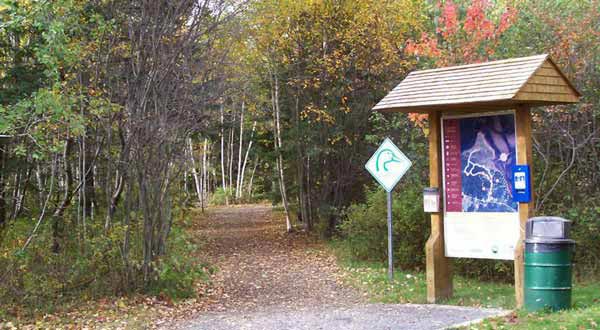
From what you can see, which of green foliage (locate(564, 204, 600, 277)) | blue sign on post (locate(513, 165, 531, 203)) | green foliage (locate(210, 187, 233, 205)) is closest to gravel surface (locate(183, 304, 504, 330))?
blue sign on post (locate(513, 165, 531, 203))

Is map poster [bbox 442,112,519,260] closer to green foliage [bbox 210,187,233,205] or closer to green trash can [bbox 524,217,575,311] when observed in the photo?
green trash can [bbox 524,217,575,311]

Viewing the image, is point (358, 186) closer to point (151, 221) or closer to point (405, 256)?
point (405, 256)

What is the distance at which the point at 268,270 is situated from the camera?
1535 cm

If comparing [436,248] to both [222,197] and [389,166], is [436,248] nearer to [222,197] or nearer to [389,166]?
[389,166]

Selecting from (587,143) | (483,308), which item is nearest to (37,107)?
(483,308)

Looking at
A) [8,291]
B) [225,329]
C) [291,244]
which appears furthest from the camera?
[291,244]

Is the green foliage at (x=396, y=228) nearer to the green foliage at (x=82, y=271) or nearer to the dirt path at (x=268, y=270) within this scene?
the dirt path at (x=268, y=270)

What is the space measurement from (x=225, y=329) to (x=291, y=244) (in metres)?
11.6

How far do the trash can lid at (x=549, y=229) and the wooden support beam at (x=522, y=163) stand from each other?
755mm

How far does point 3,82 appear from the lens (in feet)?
42.2

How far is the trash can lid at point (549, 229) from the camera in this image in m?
8.41

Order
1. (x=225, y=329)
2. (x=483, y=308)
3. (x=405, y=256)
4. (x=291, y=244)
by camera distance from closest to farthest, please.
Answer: (x=225, y=329)
(x=483, y=308)
(x=405, y=256)
(x=291, y=244)

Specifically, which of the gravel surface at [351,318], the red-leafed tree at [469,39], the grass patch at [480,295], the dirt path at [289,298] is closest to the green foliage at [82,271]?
the dirt path at [289,298]

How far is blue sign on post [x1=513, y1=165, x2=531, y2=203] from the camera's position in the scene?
932 centimetres
